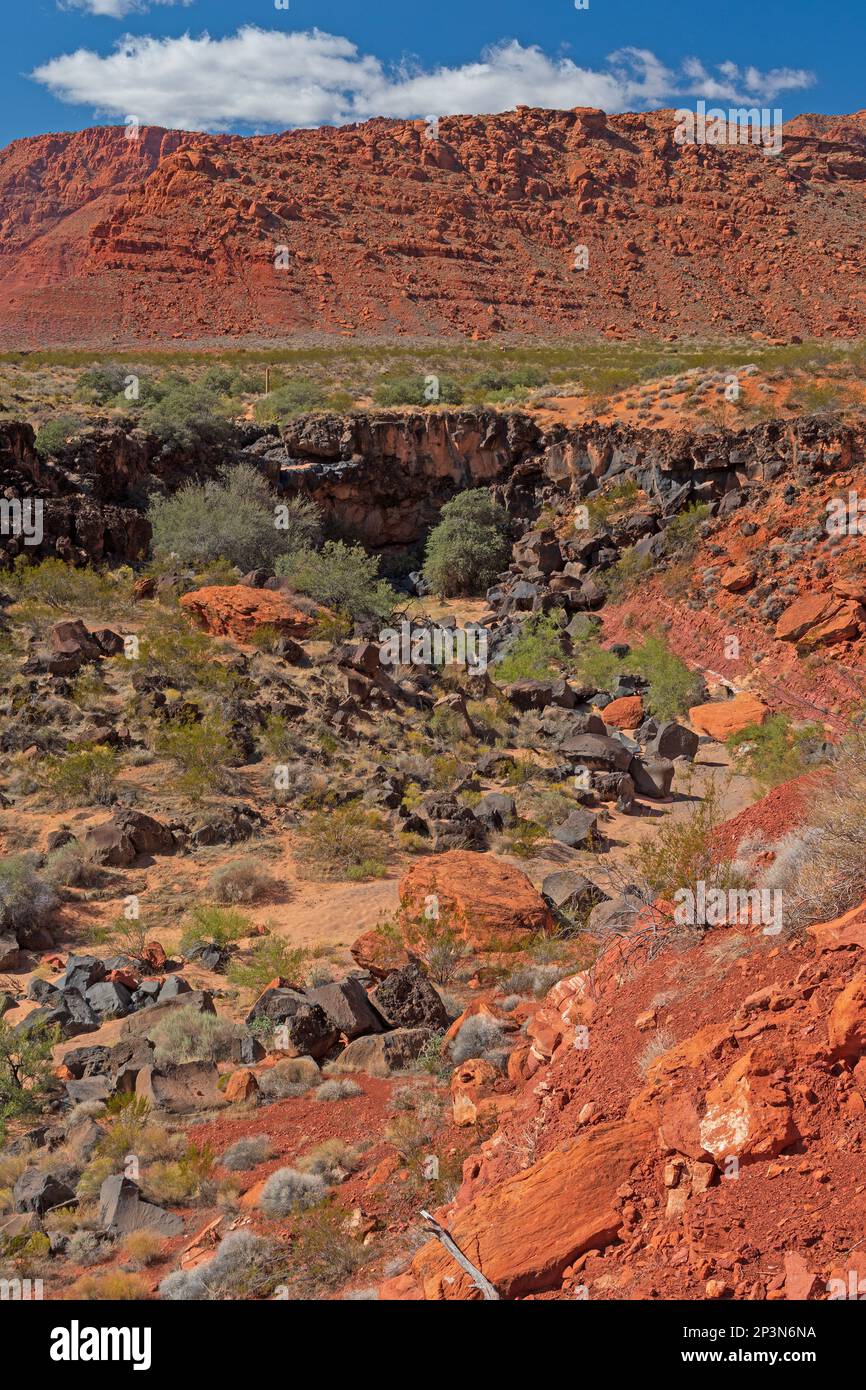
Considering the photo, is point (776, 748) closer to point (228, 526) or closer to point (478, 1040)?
point (478, 1040)

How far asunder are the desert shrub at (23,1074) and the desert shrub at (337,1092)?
2.04 m

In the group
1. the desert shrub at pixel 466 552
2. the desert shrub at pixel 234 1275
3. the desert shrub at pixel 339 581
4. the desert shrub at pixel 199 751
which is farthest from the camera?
the desert shrub at pixel 466 552

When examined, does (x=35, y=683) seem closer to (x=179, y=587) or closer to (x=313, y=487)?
(x=179, y=587)

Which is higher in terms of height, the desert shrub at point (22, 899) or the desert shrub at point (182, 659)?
the desert shrub at point (182, 659)

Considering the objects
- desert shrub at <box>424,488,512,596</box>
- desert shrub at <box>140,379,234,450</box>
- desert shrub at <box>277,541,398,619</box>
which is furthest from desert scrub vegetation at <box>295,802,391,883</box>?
desert shrub at <box>140,379,234,450</box>

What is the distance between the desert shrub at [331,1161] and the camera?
5766mm

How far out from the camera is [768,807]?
7.96 metres

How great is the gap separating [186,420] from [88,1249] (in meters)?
25.1

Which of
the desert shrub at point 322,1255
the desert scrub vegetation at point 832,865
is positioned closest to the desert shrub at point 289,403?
the desert scrub vegetation at point 832,865

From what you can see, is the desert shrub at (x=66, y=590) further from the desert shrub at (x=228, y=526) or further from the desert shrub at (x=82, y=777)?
the desert shrub at (x=82, y=777)

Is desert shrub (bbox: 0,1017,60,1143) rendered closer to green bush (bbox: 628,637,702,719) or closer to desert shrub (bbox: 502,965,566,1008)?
desert shrub (bbox: 502,965,566,1008)

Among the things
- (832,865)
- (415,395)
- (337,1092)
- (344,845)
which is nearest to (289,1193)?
(337,1092)

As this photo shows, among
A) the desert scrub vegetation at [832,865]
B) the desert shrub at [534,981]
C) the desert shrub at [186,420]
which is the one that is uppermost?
the desert shrub at [186,420]

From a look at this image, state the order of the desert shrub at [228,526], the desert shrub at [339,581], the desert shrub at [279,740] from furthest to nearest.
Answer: the desert shrub at [228,526] → the desert shrub at [339,581] → the desert shrub at [279,740]
